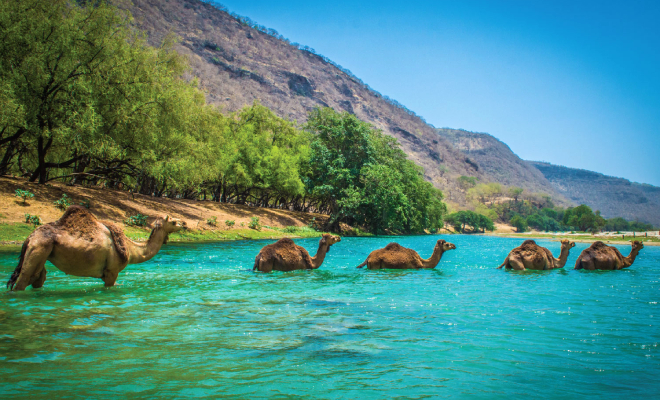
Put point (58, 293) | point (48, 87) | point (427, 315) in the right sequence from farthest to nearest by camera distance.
A: point (48, 87) → point (58, 293) → point (427, 315)

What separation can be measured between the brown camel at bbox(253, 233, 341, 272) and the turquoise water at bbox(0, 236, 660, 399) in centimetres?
324

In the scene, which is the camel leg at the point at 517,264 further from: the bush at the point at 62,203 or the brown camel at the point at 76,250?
the bush at the point at 62,203

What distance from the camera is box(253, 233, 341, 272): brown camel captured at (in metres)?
16.7

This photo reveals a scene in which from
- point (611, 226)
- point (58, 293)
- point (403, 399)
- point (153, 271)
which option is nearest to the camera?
point (403, 399)

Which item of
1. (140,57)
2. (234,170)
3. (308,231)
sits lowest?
(308,231)

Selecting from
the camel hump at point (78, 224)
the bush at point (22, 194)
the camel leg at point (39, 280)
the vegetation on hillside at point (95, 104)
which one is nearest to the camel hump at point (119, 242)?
the camel hump at point (78, 224)

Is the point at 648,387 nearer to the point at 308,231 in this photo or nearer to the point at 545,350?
the point at 545,350

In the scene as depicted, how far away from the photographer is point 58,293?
10828 millimetres

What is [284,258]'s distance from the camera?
55.3 ft

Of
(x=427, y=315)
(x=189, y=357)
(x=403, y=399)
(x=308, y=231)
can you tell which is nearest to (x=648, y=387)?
(x=403, y=399)

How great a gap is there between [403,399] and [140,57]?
3335 cm

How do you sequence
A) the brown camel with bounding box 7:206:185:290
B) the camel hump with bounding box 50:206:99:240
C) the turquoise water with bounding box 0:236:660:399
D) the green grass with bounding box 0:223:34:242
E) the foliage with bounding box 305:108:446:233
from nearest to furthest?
the turquoise water with bounding box 0:236:660:399 → the brown camel with bounding box 7:206:185:290 → the camel hump with bounding box 50:206:99:240 → the green grass with bounding box 0:223:34:242 → the foliage with bounding box 305:108:446:233

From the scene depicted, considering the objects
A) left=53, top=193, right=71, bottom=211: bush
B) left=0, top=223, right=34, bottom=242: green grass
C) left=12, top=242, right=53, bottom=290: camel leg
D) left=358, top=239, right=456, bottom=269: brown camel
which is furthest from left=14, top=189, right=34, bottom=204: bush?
left=358, top=239, right=456, bottom=269: brown camel

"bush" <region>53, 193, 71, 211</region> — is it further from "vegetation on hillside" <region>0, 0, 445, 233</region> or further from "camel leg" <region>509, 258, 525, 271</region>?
"camel leg" <region>509, 258, 525, 271</region>
